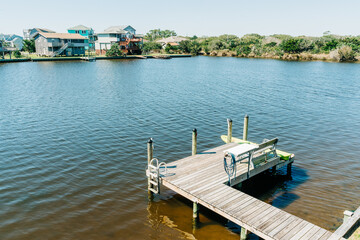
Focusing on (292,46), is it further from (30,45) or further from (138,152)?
(138,152)

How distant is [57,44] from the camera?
96.4m

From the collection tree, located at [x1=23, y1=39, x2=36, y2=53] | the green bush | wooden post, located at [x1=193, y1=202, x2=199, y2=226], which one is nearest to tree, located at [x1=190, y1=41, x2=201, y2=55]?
the green bush

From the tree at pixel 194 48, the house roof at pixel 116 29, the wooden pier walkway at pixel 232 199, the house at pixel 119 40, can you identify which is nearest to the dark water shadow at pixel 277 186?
the wooden pier walkway at pixel 232 199

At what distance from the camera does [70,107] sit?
31844mm

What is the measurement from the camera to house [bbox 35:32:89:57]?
94.8 metres

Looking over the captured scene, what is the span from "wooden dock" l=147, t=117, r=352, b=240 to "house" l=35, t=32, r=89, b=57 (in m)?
94.8

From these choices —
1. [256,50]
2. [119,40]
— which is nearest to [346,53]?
[256,50]

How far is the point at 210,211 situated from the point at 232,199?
217cm

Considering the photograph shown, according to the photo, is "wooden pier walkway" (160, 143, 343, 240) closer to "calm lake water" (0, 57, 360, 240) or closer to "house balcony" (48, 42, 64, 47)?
"calm lake water" (0, 57, 360, 240)

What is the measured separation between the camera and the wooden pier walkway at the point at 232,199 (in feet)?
32.1

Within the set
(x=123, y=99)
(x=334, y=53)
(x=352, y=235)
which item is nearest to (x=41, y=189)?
(x=352, y=235)

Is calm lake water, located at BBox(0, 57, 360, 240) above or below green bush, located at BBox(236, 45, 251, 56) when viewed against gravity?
below

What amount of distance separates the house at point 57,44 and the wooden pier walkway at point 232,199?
95.3 m

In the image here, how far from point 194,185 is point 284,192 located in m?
5.89
